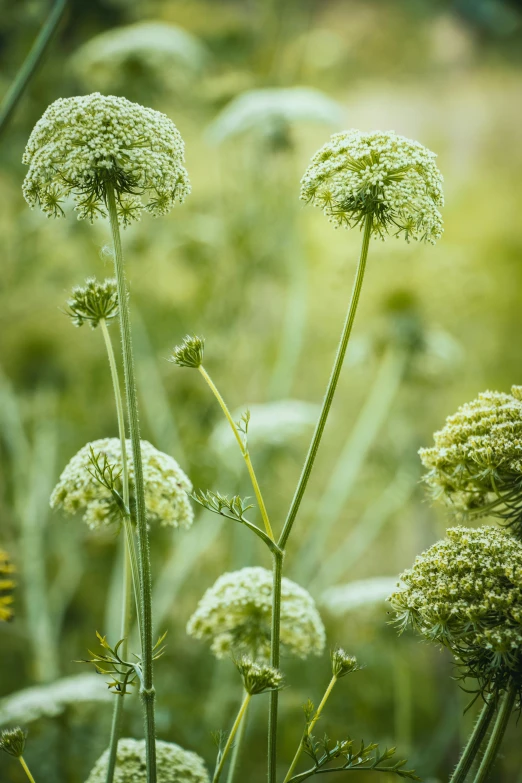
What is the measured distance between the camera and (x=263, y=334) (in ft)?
12.0

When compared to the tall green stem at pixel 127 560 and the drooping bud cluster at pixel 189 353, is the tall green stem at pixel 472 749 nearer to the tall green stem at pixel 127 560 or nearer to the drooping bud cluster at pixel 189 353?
the tall green stem at pixel 127 560

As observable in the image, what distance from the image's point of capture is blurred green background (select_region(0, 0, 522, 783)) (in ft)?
6.90

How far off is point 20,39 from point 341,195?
2.20 meters

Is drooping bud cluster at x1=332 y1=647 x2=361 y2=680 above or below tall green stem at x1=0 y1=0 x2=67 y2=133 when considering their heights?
below

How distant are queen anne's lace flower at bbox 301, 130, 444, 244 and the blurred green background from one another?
95cm

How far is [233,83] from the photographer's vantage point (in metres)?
2.57

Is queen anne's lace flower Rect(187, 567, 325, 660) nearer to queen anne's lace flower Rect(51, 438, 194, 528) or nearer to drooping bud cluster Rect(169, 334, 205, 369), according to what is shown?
queen anne's lace flower Rect(51, 438, 194, 528)

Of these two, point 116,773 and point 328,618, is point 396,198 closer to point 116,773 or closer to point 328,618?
point 116,773

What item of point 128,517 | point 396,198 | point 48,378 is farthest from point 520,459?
point 48,378

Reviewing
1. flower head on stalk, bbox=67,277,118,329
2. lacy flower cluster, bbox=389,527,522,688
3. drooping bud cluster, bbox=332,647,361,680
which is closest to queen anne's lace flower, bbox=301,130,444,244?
flower head on stalk, bbox=67,277,118,329

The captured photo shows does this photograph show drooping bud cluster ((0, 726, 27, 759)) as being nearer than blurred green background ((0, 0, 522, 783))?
Yes

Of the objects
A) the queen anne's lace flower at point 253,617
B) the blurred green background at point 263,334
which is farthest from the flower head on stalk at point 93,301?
the blurred green background at point 263,334

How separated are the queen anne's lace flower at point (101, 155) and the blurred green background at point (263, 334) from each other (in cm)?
100

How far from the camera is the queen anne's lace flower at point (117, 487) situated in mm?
930
